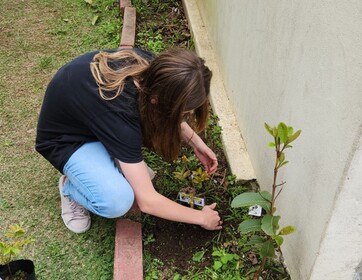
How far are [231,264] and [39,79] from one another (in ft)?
7.18

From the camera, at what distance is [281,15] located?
6.86ft

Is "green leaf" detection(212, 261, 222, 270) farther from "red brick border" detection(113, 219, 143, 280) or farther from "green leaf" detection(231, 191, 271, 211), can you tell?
"green leaf" detection(231, 191, 271, 211)

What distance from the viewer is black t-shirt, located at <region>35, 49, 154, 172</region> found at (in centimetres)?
200

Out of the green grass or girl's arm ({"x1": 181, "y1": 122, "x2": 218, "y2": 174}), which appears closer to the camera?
the green grass

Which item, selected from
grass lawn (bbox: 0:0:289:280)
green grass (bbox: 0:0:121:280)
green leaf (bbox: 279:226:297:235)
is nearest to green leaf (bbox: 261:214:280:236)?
green leaf (bbox: 279:226:297:235)

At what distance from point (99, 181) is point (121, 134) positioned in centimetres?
35

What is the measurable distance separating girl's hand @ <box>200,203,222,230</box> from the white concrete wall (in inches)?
12.4

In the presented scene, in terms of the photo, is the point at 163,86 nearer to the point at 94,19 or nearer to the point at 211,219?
the point at 211,219

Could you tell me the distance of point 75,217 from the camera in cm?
246

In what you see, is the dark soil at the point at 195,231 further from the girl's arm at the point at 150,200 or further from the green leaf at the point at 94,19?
the green leaf at the point at 94,19

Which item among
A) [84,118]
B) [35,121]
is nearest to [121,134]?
[84,118]

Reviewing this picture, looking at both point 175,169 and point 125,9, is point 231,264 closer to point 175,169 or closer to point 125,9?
point 175,169

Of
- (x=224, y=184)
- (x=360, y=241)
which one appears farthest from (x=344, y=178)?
(x=224, y=184)

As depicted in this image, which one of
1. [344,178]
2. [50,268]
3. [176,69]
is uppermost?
[176,69]
